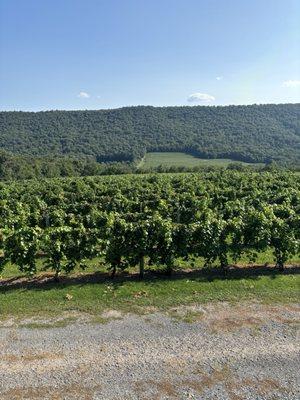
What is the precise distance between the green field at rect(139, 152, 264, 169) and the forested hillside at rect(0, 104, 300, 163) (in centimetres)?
332

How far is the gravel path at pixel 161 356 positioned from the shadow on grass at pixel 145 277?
2820 mm

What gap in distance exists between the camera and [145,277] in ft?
52.9

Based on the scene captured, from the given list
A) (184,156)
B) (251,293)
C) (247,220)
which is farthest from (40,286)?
(184,156)

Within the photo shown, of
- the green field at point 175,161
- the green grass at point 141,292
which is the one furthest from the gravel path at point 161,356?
the green field at point 175,161

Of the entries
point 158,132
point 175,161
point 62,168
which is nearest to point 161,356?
point 62,168

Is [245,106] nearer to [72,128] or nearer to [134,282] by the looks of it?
[72,128]

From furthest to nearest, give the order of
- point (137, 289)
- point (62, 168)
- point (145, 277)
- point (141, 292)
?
point (62, 168), point (145, 277), point (137, 289), point (141, 292)

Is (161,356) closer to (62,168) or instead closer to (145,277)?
(145,277)

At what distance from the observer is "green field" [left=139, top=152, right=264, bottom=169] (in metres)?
100

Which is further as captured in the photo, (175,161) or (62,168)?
(175,161)

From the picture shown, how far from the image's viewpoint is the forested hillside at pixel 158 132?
388ft

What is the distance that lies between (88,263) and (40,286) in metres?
3.32

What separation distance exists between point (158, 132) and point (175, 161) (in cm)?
3347

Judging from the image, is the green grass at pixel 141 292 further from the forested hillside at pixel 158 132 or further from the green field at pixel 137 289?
the forested hillside at pixel 158 132
